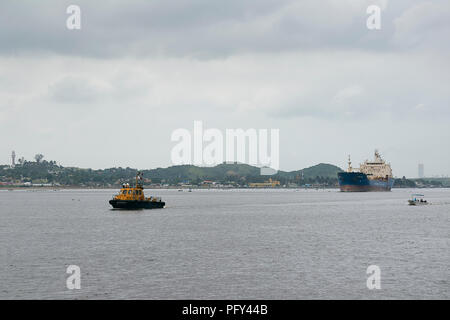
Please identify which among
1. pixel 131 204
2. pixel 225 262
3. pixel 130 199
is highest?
pixel 130 199

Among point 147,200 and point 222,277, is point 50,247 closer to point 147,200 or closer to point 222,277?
point 222,277

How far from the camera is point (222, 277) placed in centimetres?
4100

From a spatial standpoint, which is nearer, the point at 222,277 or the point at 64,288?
the point at 64,288

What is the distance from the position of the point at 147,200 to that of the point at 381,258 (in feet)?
267

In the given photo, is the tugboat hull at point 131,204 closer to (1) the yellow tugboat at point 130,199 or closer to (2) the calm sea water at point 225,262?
(1) the yellow tugboat at point 130,199

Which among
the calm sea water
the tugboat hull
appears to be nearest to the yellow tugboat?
the tugboat hull

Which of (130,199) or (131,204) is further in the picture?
(131,204)

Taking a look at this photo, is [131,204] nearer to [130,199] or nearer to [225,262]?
[130,199]

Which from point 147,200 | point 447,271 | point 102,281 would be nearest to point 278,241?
point 447,271

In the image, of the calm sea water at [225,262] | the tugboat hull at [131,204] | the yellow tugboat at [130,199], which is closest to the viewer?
the calm sea water at [225,262]

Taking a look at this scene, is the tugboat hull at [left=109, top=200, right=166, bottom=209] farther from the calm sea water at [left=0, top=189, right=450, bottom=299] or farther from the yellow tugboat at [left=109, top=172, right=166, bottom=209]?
the calm sea water at [left=0, top=189, right=450, bottom=299]

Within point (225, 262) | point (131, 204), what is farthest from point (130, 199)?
point (225, 262)

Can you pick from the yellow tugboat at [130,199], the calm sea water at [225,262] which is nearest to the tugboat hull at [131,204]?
the yellow tugboat at [130,199]
